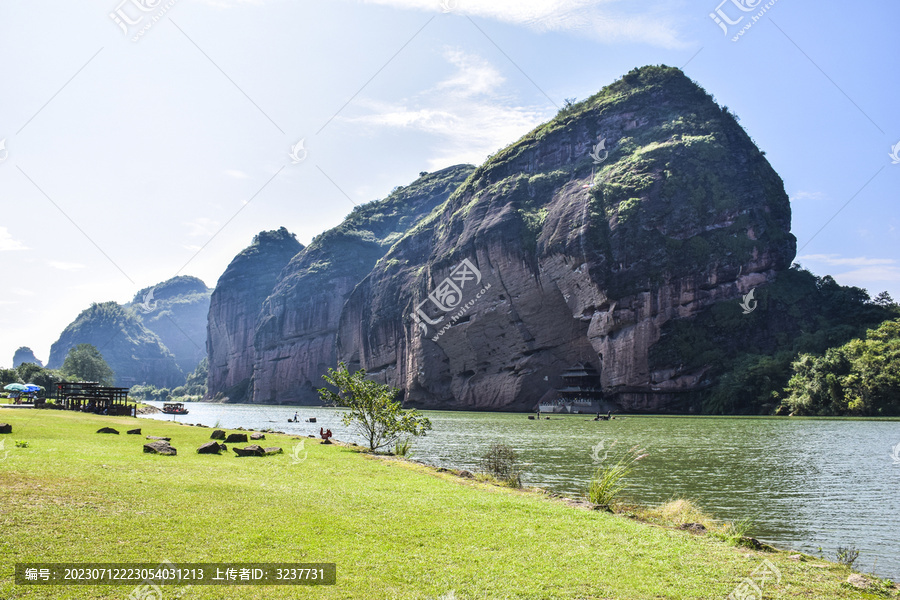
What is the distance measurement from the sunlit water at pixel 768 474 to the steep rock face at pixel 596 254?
140 ft

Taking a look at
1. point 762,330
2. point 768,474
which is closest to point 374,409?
point 768,474

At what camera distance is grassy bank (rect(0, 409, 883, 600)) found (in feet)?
27.9

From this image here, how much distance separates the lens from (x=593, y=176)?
4031 inches

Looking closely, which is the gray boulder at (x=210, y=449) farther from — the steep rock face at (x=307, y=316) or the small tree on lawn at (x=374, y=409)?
the steep rock face at (x=307, y=316)

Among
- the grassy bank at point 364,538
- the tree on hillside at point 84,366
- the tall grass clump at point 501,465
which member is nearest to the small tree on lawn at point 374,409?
the tall grass clump at point 501,465

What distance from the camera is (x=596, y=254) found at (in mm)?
90438

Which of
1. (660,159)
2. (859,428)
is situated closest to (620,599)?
(859,428)

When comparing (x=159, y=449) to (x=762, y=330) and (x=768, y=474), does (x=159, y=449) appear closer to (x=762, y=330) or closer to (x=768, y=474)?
(x=768, y=474)

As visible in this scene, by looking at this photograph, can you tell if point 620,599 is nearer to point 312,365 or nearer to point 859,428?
point 859,428

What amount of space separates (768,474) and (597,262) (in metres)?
67.1

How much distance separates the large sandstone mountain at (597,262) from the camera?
8600 cm

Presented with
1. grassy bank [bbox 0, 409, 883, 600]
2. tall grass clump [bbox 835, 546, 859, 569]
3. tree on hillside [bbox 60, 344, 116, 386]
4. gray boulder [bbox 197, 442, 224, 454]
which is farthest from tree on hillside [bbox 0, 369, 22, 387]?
tall grass clump [bbox 835, 546, 859, 569]

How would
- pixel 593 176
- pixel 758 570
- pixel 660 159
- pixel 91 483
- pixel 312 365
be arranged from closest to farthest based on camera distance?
pixel 758 570, pixel 91 483, pixel 660 159, pixel 593 176, pixel 312 365

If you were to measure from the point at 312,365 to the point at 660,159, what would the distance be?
108505mm
